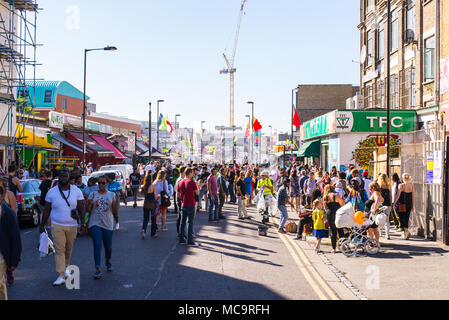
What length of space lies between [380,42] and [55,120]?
78.0 ft

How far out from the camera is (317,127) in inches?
1369

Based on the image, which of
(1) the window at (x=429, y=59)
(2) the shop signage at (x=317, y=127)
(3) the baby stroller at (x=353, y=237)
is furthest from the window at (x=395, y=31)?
(3) the baby stroller at (x=353, y=237)

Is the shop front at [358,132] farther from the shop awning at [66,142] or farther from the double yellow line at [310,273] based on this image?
the shop awning at [66,142]

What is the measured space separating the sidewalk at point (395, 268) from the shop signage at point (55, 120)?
28249 millimetres

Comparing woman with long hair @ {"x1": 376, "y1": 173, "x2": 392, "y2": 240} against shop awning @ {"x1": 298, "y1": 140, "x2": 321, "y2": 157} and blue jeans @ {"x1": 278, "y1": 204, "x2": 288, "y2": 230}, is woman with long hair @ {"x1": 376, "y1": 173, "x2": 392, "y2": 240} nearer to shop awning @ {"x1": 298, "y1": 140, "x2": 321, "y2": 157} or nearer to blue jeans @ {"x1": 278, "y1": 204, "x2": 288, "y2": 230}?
blue jeans @ {"x1": 278, "y1": 204, "x2": 288, "y2": 230}

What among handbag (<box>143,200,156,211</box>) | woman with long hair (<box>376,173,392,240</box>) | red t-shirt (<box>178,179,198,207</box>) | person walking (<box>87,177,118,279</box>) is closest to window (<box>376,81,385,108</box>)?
woman with long hair (<box>376,173,392,240</box>)

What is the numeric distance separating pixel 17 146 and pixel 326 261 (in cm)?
2100

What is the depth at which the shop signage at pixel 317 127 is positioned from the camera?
105 ft

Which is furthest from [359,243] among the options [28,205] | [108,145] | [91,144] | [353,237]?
[108,145]

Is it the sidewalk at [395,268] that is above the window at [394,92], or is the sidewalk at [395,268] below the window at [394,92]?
below

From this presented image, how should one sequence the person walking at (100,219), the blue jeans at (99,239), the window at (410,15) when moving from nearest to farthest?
the blue jeans at (99,239), the person walking at (100,219), the window at (410,15)

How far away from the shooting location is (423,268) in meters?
9.54
